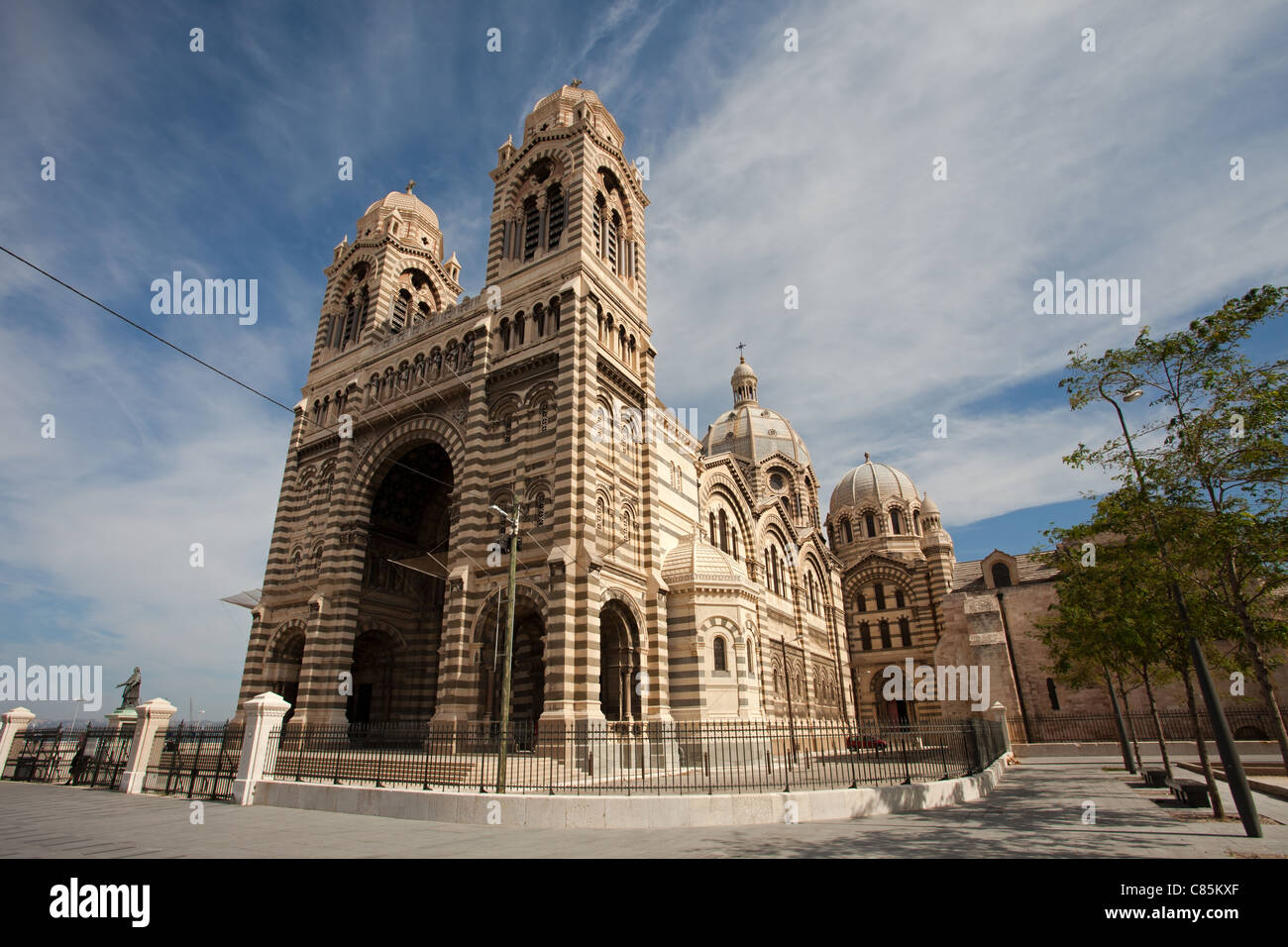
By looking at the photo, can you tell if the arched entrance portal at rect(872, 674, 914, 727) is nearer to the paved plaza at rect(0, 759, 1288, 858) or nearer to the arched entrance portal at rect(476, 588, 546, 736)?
the arched entrance portal at rect(476, 588, 546, 736)

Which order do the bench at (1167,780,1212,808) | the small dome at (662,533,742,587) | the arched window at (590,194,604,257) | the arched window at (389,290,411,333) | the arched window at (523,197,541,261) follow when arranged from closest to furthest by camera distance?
the bench at (1167,780,1212,808) < the small dome at (662,533,742,587) < the arched window at (590,194,604,257) < the arched window at (523,197,541,261) < the arched window at (389,290,411,333)

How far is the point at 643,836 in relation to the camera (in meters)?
Result: 9.50

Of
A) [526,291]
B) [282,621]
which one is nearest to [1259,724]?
[526,291]

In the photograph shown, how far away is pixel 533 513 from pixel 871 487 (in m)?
36.5

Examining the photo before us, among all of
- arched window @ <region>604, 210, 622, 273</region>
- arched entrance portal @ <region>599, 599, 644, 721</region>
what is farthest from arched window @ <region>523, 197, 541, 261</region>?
arched entrance portal @ <region>599, 599, 644, 721</region>

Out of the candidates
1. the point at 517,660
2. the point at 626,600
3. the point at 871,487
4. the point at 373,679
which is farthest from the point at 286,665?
the point at 871,487

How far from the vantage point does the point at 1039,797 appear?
14.2 metres

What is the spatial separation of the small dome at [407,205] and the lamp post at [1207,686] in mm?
33741

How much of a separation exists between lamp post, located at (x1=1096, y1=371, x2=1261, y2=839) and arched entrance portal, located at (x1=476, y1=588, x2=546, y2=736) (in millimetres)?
15330

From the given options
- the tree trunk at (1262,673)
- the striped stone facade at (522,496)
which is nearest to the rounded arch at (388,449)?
the striped stone facade at (522,496)

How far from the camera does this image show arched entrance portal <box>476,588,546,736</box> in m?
20.0
